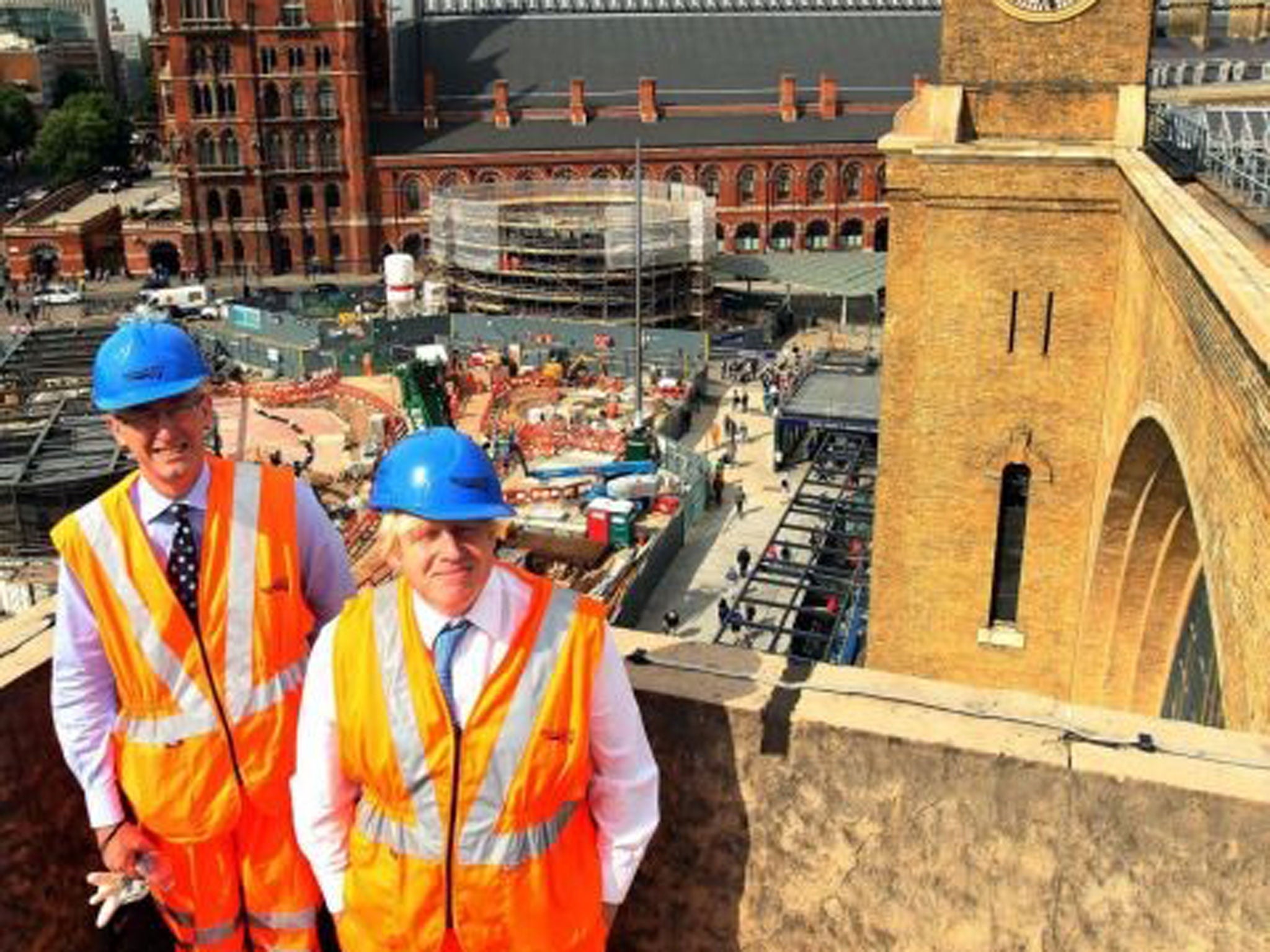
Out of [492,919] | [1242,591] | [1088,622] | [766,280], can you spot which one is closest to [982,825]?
[492,919]

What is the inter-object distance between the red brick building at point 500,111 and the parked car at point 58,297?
549 centimetres

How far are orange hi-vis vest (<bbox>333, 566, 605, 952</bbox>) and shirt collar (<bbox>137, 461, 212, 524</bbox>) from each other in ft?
2.68

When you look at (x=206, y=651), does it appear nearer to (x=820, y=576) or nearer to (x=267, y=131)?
(x=820, y=576)

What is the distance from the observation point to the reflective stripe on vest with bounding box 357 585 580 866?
11.8ft

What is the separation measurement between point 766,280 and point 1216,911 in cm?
5080

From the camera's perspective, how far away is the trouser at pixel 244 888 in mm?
4320

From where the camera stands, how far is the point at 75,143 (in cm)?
8869

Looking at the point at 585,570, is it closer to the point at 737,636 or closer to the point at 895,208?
the point at 737,636

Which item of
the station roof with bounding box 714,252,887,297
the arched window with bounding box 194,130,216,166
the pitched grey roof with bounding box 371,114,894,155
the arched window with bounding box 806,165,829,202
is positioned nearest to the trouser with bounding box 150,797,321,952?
the station roof with bounding box 714,252,887,297

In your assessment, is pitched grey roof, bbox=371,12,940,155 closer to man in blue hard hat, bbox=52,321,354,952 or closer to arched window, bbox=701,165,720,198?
arched window, bbox=701,165,720,198

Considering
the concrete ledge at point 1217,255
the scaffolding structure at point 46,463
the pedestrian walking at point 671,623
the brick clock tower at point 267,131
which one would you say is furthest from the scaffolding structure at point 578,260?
the concrete ledge at point 1217,255

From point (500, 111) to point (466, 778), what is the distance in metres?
65.5

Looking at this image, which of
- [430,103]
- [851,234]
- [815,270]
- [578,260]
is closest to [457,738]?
[578,260]

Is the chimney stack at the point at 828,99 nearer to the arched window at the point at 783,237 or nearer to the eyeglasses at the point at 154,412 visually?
the arched window at the point at 783,237
